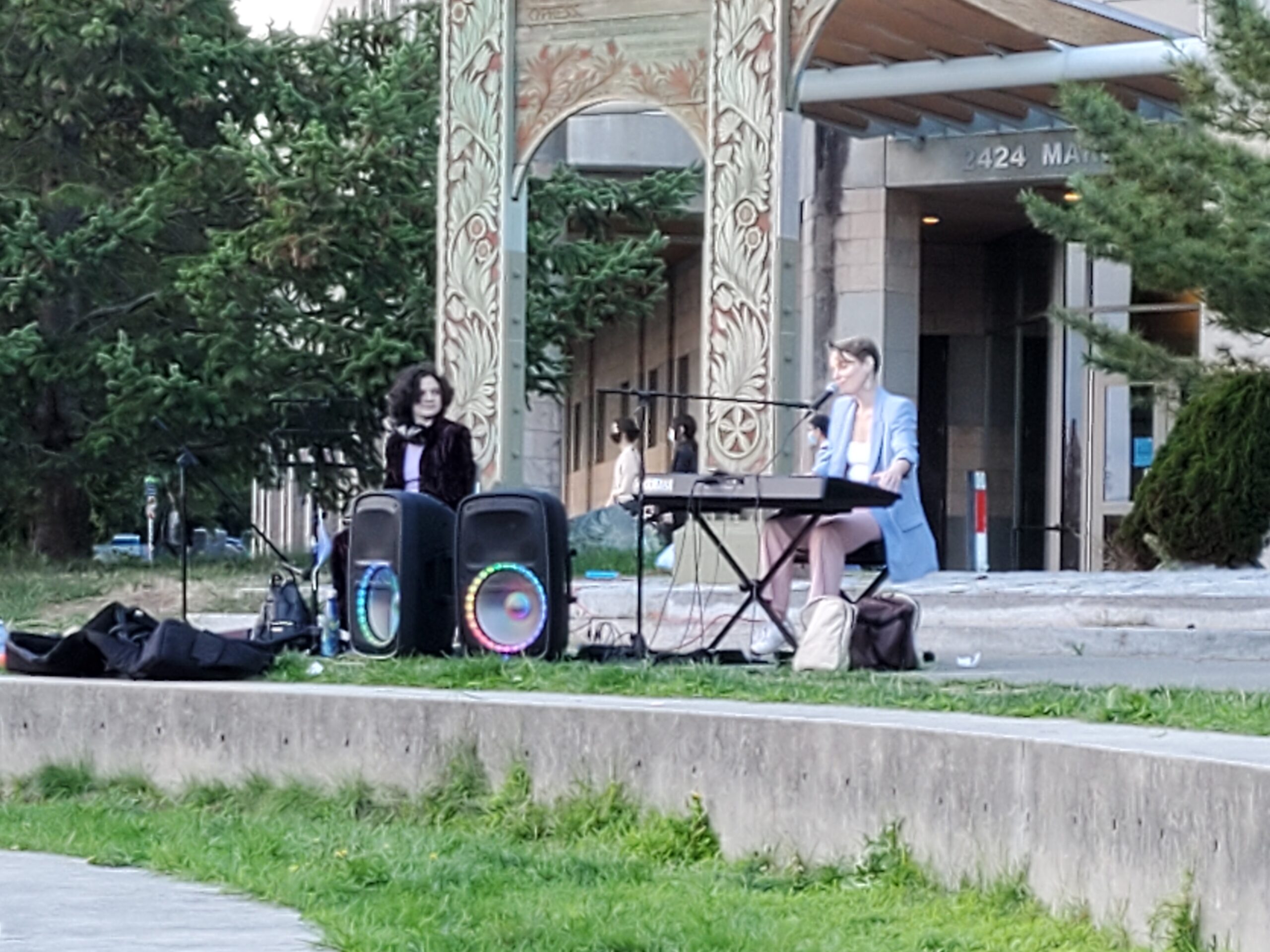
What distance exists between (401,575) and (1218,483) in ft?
28.2

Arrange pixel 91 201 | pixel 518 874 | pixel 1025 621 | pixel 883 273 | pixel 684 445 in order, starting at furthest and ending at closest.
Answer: pixel 883 273, pixel 91 201, pixel 684 445, pixel 1025 621, pixel 518 874

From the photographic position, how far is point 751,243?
60.4 ft

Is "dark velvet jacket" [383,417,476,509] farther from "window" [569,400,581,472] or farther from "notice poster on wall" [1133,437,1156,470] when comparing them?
"window" [569,400,581,472]

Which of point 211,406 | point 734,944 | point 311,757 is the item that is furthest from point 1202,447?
point 734,944

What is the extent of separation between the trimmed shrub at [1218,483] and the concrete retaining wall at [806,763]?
971 cm

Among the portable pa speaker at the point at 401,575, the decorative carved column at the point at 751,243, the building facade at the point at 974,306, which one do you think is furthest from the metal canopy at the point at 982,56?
the portable pa speaker at the point at 401,575

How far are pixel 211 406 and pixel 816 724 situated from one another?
50.2ft

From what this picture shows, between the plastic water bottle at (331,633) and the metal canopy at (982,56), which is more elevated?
the metal canopy at (982,56)

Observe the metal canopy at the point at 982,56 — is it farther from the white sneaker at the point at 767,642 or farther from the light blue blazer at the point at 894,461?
the light blue blazer at the point at 894,461

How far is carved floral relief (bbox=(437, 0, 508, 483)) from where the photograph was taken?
19844 mm

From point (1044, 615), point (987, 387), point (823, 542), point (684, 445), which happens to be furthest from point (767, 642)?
point (987, 387)

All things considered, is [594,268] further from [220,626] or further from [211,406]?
[220,626]

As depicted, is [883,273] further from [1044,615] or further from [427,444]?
[427,444]

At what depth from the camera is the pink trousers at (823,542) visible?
10.9 meters
